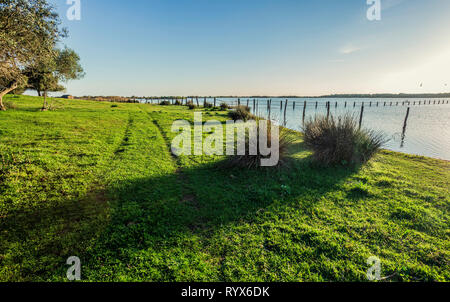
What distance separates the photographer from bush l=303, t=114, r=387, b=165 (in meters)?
7.77

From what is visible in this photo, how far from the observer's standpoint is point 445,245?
3.60m

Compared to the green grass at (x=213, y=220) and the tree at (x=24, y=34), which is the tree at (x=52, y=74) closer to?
the tree at (x=24, y=34)

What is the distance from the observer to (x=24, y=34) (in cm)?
721

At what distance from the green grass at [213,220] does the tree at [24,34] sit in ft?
11.3

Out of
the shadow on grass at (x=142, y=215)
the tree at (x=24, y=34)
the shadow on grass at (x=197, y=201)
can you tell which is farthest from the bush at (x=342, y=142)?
the tree at (x=24, y=34)

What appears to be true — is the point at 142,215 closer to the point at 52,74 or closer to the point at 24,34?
the point at 24,34

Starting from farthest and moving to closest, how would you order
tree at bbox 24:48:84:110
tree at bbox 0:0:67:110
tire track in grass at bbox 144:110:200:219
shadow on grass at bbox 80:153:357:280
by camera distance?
tree at bbox 24:48:84:110 < tree at bbox 0:0:67:110 < tire track in grass at bbox 144:110:200:219 < shadow on grass at bbox 80:153:357:280

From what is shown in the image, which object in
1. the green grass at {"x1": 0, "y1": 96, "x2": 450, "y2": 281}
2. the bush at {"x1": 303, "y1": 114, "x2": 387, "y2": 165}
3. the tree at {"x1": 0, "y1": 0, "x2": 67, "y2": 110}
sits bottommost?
the green grass at {"x1": 0, "y1": 96, "x2": 450, "y2": 281}

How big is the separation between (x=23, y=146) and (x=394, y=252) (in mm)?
12380

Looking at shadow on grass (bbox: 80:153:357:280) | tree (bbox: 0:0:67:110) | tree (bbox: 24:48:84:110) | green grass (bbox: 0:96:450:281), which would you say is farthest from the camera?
tree (bbox: 24:48:84:110)

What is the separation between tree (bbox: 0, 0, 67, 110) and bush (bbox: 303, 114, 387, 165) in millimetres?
11522

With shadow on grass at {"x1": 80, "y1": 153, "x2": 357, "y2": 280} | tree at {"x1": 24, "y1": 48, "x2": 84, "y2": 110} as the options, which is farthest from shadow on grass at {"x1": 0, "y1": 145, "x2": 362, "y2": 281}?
tree at {"x1": 24, "y1": 48, "x2": 84, "y2": 110}

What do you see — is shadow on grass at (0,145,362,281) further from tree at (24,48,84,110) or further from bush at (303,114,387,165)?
tree at (24,48,84,110)
